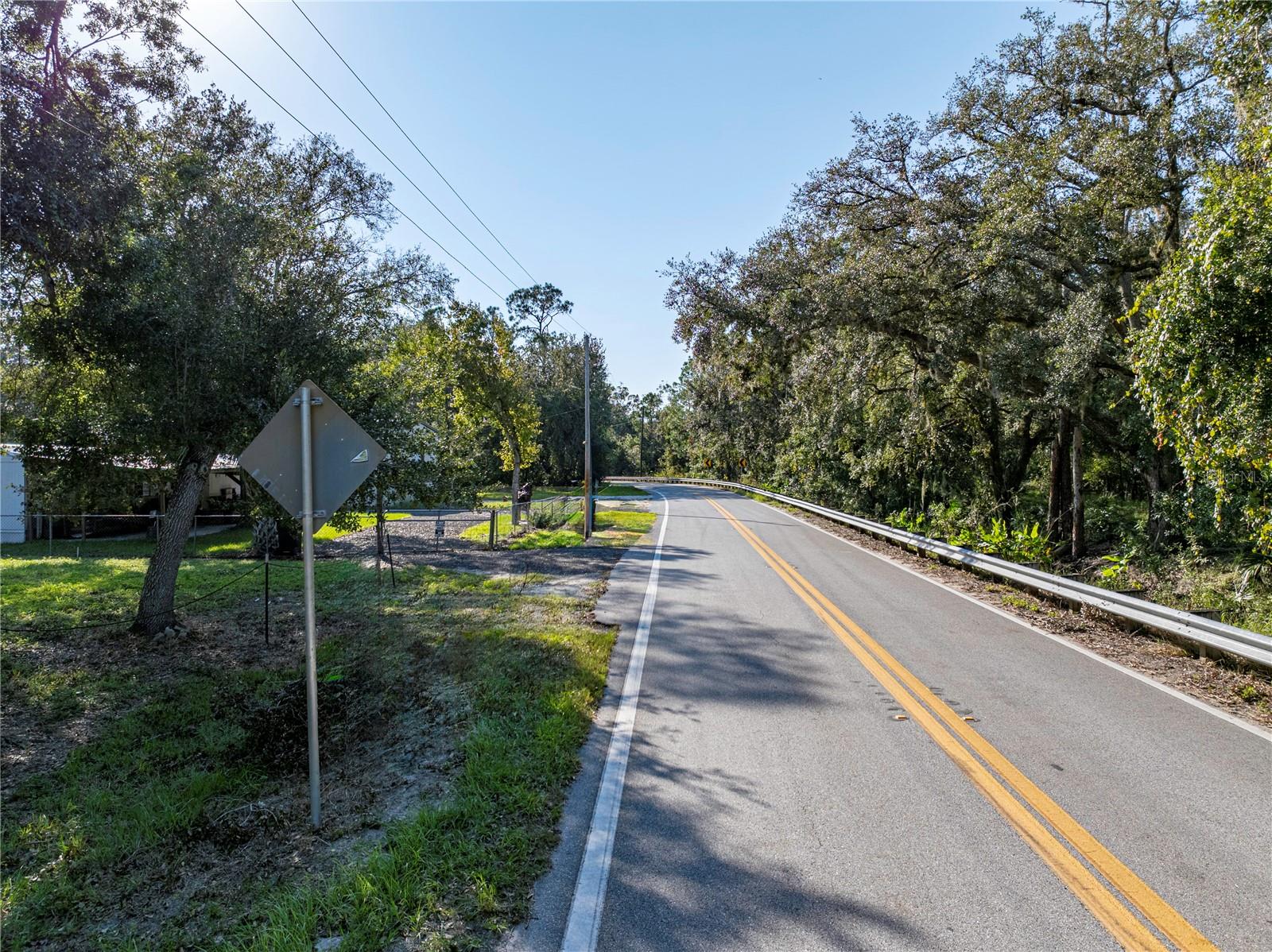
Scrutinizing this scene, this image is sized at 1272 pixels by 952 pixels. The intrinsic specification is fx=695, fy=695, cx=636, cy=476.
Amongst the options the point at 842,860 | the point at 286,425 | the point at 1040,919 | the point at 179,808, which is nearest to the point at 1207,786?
the point at 1040,919

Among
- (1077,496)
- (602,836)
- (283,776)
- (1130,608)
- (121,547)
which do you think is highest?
(1077,496)

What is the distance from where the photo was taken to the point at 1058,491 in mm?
19250

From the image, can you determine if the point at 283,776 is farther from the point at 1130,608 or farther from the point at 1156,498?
the point at 1156,498

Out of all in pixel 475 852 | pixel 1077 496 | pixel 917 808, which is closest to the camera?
pixel 475 852

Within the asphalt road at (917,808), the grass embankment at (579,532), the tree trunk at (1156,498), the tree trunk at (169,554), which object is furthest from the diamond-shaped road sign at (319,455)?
the tree trunk at (1156,498)

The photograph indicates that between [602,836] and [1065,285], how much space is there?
14687mm

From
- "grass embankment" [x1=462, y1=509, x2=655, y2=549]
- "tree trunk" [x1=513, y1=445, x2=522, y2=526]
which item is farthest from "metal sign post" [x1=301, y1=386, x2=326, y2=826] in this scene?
"tree trunk" [x1=513, y1=445, x2=522, y2=526]

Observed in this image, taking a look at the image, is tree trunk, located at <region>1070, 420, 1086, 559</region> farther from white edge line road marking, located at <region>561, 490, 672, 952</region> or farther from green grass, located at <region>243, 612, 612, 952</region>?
green grass, located at <region>243, 612, 612, 952</region>

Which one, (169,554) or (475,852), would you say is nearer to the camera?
(475,852)

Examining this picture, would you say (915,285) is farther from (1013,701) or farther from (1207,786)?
(1207,786)

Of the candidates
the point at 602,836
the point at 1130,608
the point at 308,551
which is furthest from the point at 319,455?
the point at 1130,608

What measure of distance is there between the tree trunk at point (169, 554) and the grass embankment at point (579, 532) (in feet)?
29.8

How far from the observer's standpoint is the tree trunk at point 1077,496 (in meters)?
16.3

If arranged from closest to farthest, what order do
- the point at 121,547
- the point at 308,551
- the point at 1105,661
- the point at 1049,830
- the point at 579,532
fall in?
1. the point at 1049,830
2. the point at 308,551
3. the point at 1105,661
4. the point at 121,547
5. the point at 579,532
